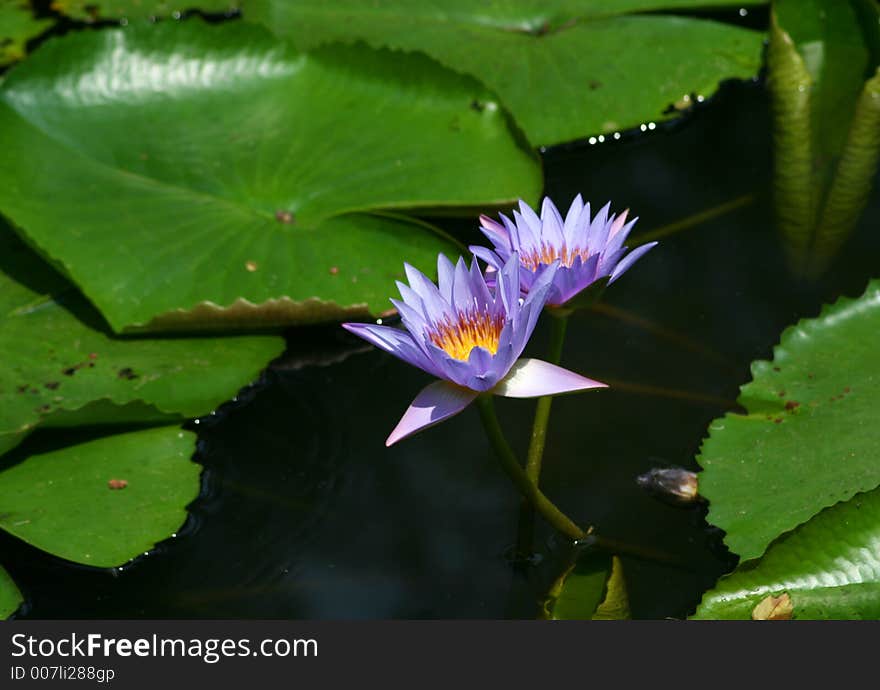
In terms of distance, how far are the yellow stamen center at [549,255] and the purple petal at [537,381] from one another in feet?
0.62

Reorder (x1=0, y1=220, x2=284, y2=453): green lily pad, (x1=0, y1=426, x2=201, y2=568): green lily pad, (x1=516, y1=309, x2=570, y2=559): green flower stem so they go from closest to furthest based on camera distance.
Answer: (x1=516, y1=309, x2=570, y2=559): green flower stem → (x1=0, y1=426, x2=201, y2=568): green lily pad → (x1=0, y1=220, x2=284, y2=453): green lily pad

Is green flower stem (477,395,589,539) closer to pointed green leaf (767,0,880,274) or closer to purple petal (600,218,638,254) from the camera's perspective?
purple petal (600,218,638,254)

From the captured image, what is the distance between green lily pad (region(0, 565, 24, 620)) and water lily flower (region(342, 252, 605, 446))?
3.14 ft

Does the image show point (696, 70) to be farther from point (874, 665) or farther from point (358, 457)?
point (874, 665)

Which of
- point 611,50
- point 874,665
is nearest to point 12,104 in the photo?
point 611,50

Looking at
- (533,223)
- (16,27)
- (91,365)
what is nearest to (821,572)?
(533,223)

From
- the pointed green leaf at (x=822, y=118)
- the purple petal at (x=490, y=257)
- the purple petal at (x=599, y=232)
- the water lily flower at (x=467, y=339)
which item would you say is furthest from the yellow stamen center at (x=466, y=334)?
the pointed green leaf at (x=822, y=118)

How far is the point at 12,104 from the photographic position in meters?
2.92

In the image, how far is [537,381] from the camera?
5.54 ft

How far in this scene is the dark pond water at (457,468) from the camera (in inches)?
87.0

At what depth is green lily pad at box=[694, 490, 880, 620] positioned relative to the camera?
1.73 m

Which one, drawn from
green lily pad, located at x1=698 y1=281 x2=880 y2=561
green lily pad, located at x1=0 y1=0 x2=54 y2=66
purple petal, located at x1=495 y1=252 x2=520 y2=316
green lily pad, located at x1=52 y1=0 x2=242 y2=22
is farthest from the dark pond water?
green lily pad, located at x1=0 y1=0 x2=54 y2=66

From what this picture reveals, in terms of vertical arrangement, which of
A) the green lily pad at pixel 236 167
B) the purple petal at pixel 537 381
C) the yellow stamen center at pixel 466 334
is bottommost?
the green lily pad at pixel 236 167

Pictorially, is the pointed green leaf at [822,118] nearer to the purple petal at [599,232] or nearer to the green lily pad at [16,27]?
the purple petal at [599,232]
